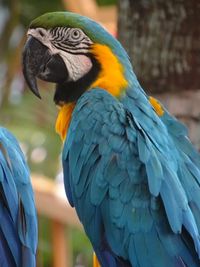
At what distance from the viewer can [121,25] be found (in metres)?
2.60

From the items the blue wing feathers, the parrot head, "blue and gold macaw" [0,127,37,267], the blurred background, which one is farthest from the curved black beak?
the blurred background

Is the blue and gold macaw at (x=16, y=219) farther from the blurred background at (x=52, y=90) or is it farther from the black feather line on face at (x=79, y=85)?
the blurred background at (x=52, y=90)

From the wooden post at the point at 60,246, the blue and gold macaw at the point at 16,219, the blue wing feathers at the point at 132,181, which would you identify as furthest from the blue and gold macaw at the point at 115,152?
the wooden post at the point at 60,246

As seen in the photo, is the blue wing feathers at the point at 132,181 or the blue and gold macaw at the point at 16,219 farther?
the blue and gold macaw at the point at 16,219

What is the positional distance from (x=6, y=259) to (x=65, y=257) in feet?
3.87

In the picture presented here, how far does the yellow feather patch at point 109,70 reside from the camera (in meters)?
2.29

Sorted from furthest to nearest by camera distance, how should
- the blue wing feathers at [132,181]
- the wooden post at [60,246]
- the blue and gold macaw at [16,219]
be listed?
1. the wooden post at [60,246]
2. the blue and gold macaw at [16,219]
3. the blue wing feathers at [132,181]

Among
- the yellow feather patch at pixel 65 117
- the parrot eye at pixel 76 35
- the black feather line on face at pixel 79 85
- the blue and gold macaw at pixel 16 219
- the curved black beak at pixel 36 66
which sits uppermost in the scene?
the parrot eye at pixel 76 35

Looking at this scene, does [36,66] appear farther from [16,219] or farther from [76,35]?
[16,219]

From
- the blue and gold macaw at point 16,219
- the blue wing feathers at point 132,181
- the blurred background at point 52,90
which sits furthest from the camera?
the blurred background at point 52,90

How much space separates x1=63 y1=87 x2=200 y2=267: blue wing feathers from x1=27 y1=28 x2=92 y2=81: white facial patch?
0.23 feet

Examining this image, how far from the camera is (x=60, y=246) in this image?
11.1 ft

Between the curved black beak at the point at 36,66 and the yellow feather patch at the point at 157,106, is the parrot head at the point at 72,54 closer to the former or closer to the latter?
the curved black beak at the point at 36,66

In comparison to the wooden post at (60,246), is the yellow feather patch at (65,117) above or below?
above
